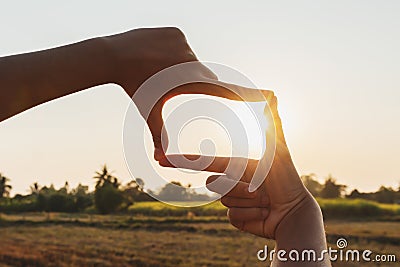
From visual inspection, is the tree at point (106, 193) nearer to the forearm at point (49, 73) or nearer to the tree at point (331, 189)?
the tree at point (331, 189)

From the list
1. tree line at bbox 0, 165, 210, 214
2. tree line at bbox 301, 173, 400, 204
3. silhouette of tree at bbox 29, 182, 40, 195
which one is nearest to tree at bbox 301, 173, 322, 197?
tree line at bbox 301, 173, 400, 204

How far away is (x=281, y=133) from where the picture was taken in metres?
0.19

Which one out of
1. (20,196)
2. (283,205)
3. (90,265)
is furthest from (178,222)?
(283,205)

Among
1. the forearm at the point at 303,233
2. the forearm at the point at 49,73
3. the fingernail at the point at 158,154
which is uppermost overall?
the forearm at the point at 49,73

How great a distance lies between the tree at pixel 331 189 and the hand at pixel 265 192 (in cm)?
237

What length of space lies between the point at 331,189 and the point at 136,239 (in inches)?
38.8

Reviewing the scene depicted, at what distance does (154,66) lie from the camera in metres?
0.14

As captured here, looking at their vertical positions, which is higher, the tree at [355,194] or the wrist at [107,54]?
the wrist at [107,54]

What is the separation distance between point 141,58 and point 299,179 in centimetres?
9

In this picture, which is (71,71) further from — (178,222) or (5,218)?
(5,218)

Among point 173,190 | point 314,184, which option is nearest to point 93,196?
point 314,184

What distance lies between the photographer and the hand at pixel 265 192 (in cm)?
18

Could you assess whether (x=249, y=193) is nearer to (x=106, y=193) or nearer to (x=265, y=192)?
(x=265, y=192)

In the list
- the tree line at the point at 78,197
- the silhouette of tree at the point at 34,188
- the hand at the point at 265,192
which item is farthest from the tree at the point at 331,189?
the hand at the point at 265,192
